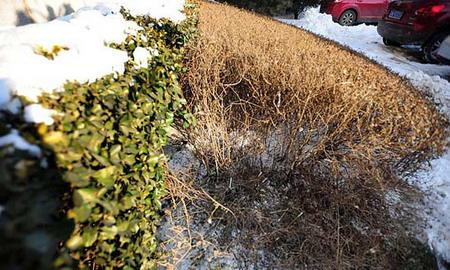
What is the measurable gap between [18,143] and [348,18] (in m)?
11.4

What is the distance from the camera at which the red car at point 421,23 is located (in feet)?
19.4

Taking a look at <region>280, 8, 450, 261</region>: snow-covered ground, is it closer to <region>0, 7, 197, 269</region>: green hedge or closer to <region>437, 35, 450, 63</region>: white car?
<region>437, 35, 450, 63</region>: white car

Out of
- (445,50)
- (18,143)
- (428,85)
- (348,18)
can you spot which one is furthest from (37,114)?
(348,18)

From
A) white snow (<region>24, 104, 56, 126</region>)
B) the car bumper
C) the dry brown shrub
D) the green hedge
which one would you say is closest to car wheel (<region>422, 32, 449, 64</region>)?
the car bumper

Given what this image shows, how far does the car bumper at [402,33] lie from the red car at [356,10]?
127 inches

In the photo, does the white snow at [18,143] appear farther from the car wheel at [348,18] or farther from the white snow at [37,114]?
the car wheel at [348,18]

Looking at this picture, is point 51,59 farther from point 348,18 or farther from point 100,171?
point 348,18

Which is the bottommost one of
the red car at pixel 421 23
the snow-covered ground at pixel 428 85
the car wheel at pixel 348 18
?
the snow-covered ground at pixel 428 85

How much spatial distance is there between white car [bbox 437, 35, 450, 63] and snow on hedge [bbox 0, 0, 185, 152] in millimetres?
6465

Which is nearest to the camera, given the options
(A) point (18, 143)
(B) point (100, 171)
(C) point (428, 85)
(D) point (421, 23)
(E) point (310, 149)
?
(A) point (18, 143)

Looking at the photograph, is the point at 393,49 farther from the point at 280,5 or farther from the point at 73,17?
the point at 73,17

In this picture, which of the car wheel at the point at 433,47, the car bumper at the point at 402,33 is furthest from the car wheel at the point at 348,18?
the car wheel at the point at 433,47

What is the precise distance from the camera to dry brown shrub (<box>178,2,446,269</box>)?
8.85 feet

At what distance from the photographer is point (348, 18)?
10.4 meters
